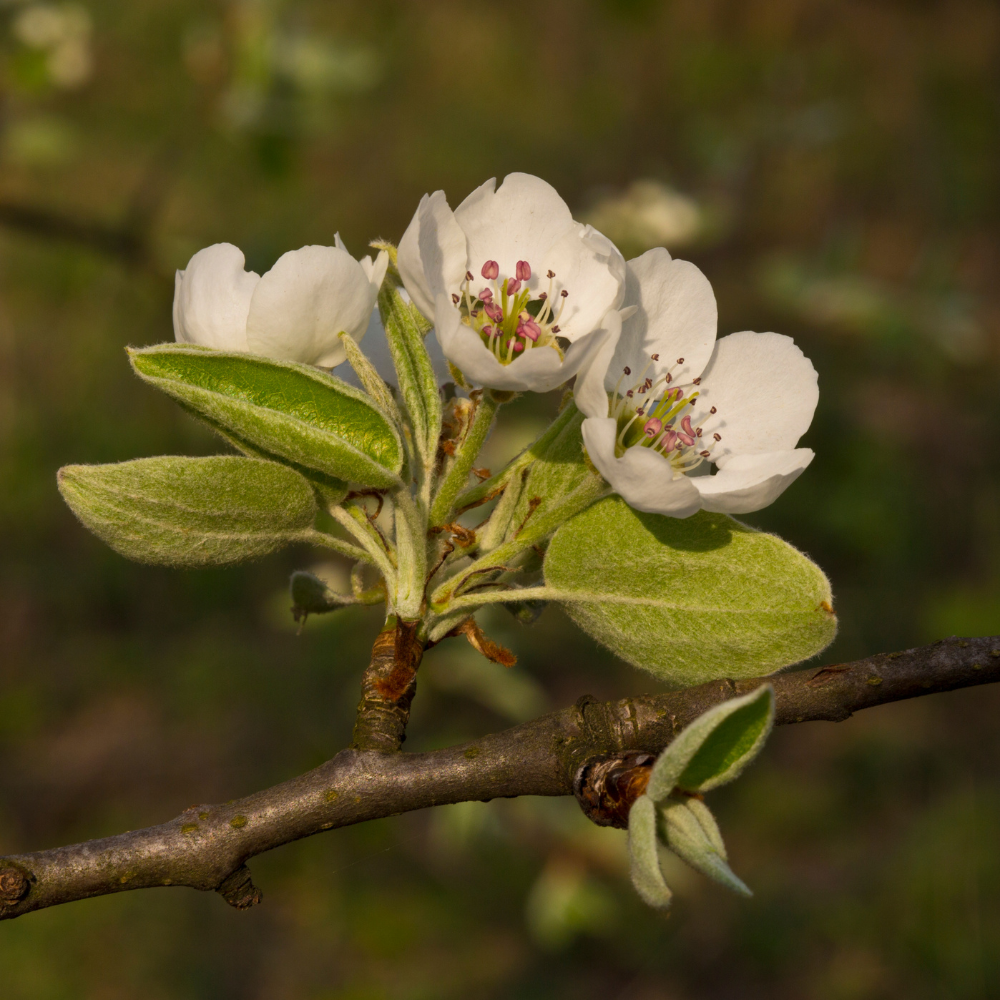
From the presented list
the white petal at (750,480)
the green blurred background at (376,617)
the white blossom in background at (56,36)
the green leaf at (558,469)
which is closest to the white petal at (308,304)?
the green leaf at (558,469)

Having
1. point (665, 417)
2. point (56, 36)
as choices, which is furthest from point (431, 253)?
point (56, 36)

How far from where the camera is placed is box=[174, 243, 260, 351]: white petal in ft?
3.18

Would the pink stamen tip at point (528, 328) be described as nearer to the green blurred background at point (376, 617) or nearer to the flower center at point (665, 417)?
the flower center at point (665, 417)

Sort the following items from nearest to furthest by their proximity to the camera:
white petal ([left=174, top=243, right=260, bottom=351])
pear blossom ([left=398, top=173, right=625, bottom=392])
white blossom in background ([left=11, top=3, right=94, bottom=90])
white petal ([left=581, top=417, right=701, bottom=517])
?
1. white petal ([left=581, top=417, right=701, bottom=517])
2. white petal ([left=174, top=243, right=260, bottom=351])
3. pear blossom ([left=398, top=173, right=625, bottom=392])
4. white blossom in background ([left=11, top=3, right=94, bottom=90])

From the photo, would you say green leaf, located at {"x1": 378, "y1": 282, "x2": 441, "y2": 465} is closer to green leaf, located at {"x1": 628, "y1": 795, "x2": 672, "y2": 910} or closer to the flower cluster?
the flower cluster

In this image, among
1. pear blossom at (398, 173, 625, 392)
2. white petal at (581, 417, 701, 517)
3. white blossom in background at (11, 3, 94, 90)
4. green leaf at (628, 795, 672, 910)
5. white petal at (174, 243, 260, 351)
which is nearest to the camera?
green leaf at (628, 795, 672, 910)

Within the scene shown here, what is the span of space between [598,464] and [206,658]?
395 centimetres

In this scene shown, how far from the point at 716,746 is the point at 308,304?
1.75 ft

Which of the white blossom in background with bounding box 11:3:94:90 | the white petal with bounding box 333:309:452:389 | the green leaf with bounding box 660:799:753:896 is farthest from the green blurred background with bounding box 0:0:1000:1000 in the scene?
the green leaf with bounding box 660:799:753:896

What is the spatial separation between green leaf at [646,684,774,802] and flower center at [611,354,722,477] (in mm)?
348

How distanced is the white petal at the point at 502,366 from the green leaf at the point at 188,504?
0.62 ft

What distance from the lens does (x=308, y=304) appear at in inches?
36.7

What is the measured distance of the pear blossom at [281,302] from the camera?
3.01 ft

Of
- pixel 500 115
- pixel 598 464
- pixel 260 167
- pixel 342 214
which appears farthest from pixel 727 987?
pixel 500 115
